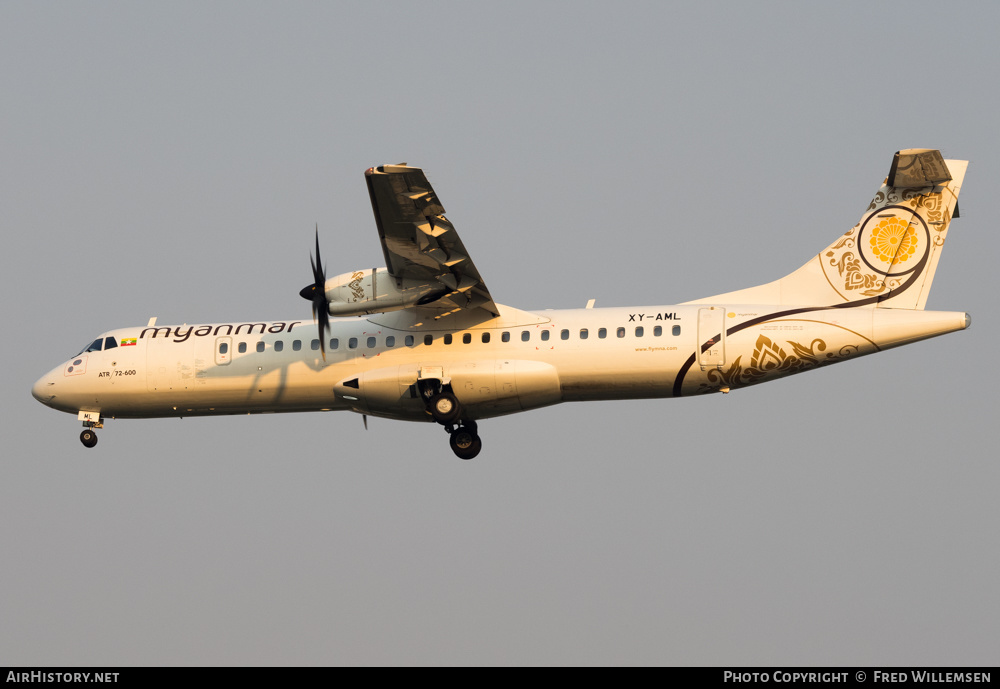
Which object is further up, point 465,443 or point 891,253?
point 891,253

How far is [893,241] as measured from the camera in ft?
96.0

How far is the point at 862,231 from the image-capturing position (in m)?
29.7

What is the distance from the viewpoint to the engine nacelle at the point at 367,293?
2803cm

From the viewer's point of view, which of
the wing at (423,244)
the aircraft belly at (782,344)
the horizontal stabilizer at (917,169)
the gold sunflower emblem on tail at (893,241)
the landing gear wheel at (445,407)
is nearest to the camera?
the wing at (423,244)

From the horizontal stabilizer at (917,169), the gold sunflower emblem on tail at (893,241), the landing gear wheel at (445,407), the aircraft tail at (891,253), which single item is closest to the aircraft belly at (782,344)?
the aircraft tail at (891,253)

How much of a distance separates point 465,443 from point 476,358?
2.58 metres

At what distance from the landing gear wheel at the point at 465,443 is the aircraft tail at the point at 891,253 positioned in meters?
6.23

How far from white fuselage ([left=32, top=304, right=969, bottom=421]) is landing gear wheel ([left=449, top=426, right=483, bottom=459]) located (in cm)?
107

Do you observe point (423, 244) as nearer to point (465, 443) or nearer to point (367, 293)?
point (367, 293)

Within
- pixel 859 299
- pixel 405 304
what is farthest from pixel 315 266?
pixel 859 299

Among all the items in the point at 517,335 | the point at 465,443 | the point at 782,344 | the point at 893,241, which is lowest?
the point at 465,443

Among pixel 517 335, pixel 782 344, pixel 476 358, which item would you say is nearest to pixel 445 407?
pixel 476 358

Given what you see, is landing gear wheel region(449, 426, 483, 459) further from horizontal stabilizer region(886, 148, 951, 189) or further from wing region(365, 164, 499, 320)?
horizontal stabilizer region(886, 148, 951, 189)

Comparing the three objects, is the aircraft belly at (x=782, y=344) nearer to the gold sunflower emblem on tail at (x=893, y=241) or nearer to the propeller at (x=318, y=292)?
the gold sunflower emblem on tail at (x=893, y=241)
